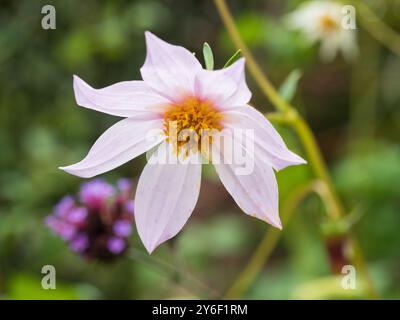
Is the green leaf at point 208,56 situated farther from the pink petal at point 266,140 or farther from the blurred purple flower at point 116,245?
the blurred purple flower at point 116,245

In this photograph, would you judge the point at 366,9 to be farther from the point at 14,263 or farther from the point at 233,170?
the point at 14,263

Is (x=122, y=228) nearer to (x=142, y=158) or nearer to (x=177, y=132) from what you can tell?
(x=177, y=132)

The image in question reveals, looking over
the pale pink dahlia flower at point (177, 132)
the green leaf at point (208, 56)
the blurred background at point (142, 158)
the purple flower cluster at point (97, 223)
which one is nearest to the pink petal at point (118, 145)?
the pale pink dahlia flower at point (177, 132)

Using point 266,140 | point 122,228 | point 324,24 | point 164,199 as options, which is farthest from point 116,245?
point 324,24

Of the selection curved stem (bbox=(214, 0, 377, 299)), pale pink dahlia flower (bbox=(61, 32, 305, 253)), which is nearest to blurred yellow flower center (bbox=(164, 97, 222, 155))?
pale pink dahlia flower (bbox=(61, 32, 305, 253))

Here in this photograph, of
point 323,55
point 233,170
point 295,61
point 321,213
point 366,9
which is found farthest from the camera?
point 323,55
